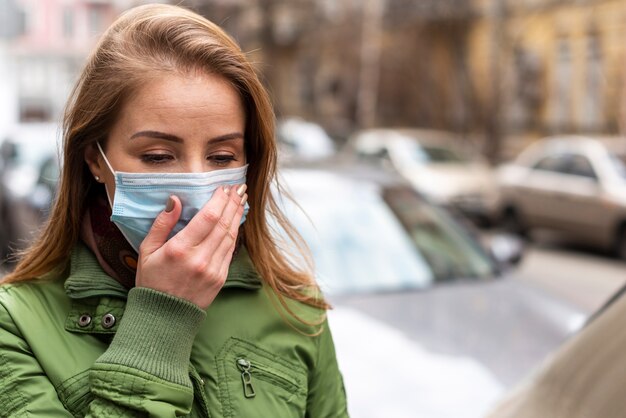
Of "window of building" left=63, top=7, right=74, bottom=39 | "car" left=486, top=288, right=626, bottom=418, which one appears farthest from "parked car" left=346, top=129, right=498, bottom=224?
"window of building" left=63, top=7, right=74, bottom=39

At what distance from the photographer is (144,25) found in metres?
1.78

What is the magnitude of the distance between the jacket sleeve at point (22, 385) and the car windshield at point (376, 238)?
2908 millimetres

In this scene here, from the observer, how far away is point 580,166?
1348 cm

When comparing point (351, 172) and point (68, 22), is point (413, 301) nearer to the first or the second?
point (351, 172)

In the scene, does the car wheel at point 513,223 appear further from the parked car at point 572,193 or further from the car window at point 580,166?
the car window at point 580,166

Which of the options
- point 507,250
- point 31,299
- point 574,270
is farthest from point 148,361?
point 574,270

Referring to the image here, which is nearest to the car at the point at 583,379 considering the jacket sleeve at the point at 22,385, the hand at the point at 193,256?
the hand at the point at 193,256

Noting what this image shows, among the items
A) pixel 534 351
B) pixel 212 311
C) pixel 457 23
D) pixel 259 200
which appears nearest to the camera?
pixel 212 311

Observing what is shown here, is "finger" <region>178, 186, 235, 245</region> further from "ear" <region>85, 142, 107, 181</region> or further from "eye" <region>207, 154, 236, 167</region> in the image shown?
"ear" <region>85, 142, 107, 181</region>

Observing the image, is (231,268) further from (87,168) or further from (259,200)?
(87,168)

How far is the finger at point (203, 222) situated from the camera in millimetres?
1544

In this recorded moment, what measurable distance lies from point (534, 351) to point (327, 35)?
32347 millimetres

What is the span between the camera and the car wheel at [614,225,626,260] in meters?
12.3

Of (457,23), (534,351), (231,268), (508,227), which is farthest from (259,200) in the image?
(457,23)
